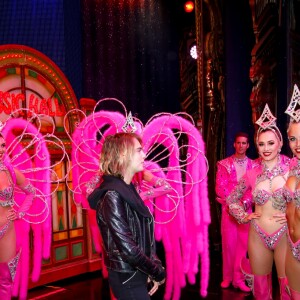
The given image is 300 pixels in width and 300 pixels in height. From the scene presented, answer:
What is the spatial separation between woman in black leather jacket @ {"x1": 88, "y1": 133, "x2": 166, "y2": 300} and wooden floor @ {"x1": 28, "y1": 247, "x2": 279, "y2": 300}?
237cm

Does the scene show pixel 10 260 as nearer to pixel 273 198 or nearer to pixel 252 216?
pixel 252 216

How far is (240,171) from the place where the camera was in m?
4.74

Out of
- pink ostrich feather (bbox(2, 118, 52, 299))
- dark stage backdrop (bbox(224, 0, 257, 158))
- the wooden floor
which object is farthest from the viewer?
dark stage backdrop (bbox(224, 0, 257, 158))

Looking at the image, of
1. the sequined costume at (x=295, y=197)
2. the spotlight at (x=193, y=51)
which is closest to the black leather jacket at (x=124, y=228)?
the sequined costume at (x=295, y=197)

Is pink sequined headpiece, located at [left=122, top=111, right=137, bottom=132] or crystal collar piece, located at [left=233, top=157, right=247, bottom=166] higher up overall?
pink sequined headpiece, located at [left=122, top=111, right=137, bottom=132]

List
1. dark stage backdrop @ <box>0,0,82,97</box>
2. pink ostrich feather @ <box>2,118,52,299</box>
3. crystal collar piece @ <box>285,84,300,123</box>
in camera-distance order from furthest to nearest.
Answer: dark stage backdrop @ <box>0,0,82,97</box> < pink ostrich feather @ <box>2,118,52,299</box> < crystal collar piece @ <box>285,84,300,123</box>

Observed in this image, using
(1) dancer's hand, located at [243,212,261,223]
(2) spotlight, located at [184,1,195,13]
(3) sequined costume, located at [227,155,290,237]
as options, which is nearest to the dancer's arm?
(3) sequined costume, located at [227,155,290,237]

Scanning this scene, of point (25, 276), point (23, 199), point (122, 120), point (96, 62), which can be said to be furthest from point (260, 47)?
point (25, 276)

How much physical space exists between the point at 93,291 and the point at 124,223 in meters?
2.88

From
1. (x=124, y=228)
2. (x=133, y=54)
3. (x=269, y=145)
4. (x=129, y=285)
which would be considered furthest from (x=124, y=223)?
(x=133, y=54)

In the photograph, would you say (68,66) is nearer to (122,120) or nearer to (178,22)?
(122,120)

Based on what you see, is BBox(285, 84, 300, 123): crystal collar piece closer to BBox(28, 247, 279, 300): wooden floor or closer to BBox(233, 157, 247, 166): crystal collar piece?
BBox(233, 157, 247, 166): crystal collar piece

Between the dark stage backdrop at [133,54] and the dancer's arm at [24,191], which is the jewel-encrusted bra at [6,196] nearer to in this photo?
the dancer's arm at [24,191]

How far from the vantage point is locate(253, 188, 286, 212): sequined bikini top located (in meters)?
3.32
